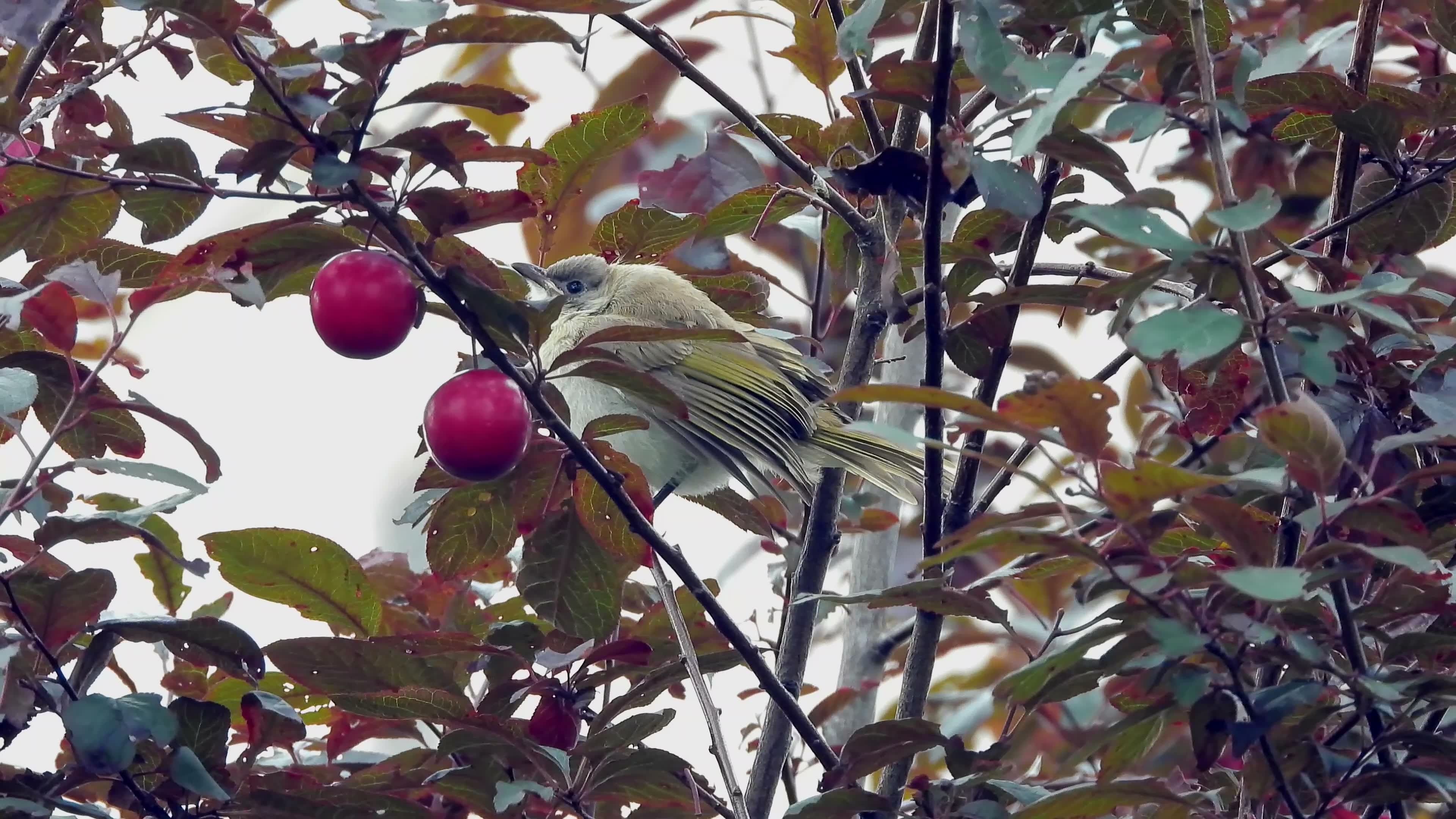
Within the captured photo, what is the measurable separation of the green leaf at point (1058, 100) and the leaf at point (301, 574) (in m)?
1.35

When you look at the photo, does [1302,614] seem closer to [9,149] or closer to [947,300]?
[947,300]

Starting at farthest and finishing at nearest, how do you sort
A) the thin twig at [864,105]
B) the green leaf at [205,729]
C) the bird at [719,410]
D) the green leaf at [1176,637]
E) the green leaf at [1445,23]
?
the bird at [719,410]
the thin twig at [864,105]
the green leaf at [1445,23]
the green leaf at [205,729]
the green leaf at [1176,637]

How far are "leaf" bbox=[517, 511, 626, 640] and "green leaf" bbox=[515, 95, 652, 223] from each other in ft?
2.05

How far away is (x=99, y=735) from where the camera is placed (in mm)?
1592

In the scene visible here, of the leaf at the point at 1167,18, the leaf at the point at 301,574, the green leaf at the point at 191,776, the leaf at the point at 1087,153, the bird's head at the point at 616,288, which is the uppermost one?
the bird's head at the point at 616,288

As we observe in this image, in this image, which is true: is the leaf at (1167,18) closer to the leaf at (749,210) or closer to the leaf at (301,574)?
the leaf at (749,210)

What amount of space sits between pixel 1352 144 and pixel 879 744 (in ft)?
3.97

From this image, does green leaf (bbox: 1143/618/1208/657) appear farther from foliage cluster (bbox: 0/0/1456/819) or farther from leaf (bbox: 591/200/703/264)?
leaf (bbox: 591/200/703/264)

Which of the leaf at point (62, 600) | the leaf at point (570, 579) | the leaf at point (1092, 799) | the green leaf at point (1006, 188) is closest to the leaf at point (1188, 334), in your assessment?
the green leaf at point (1006, 188)

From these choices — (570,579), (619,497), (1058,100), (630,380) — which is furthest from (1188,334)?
(570,579)

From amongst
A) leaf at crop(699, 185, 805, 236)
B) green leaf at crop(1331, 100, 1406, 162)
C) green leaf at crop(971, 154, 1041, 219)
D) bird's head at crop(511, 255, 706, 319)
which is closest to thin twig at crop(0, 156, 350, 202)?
green leaf at crop(971, 154, 1041, 219)

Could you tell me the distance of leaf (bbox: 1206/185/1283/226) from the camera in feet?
4.40

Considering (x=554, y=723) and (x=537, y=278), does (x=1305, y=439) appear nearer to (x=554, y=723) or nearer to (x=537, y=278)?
(x=554, y=723)

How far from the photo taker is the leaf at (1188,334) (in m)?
1.33
